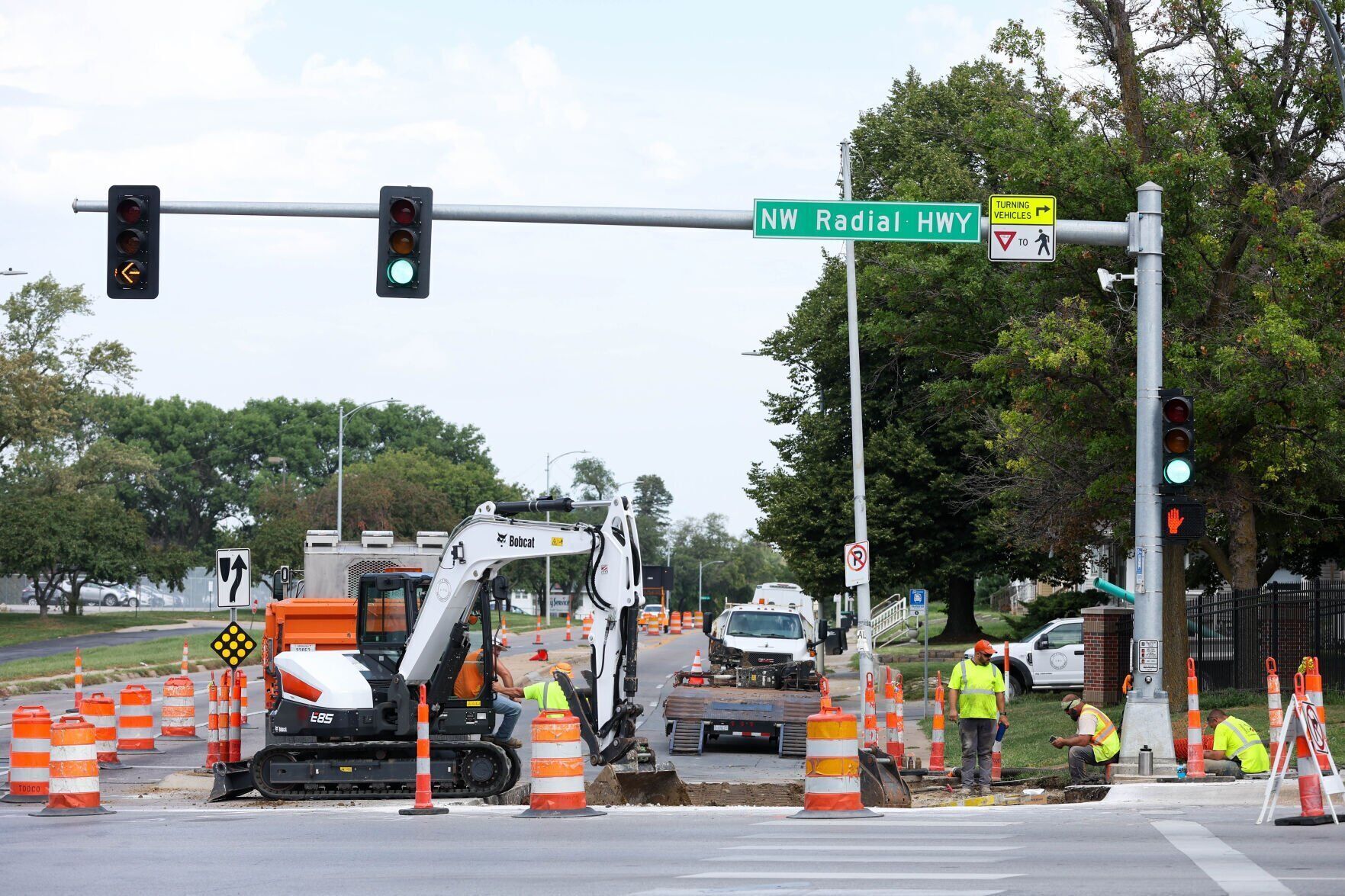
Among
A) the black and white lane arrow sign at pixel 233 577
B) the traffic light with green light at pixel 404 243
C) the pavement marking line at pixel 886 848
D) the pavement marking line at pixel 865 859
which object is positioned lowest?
the pavement marking line at pixel 886 848

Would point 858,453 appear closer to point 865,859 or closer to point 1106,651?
point 1106,651

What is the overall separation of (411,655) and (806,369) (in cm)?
3169

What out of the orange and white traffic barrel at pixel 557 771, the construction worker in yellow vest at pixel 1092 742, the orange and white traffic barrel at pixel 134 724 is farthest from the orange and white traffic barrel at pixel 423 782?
the orange and white traffic barrel at pixel 134 724

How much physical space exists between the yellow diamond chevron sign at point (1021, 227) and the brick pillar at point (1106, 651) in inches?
593

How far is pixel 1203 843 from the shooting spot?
10961mm

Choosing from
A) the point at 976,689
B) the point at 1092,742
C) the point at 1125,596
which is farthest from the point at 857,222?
the point at 1125,596

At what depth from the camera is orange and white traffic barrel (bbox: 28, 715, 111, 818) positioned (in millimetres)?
14352

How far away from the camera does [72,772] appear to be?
14.4 metres

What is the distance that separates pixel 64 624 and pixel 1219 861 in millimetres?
63732

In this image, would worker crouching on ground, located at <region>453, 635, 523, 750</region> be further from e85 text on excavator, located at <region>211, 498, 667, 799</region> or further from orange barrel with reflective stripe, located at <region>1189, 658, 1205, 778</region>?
orange barrel with reflective stripe, located at <region>1189, 658, 1205, 778</region>

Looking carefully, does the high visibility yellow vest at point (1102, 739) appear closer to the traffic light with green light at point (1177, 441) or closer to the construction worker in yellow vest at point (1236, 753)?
the construction worker in yellow vest at point (1236, 753)

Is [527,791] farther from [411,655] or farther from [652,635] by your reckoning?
[652,635]

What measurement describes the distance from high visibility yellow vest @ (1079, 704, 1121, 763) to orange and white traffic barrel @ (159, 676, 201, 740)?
15.4 m

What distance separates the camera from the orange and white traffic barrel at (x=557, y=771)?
1352 cm
